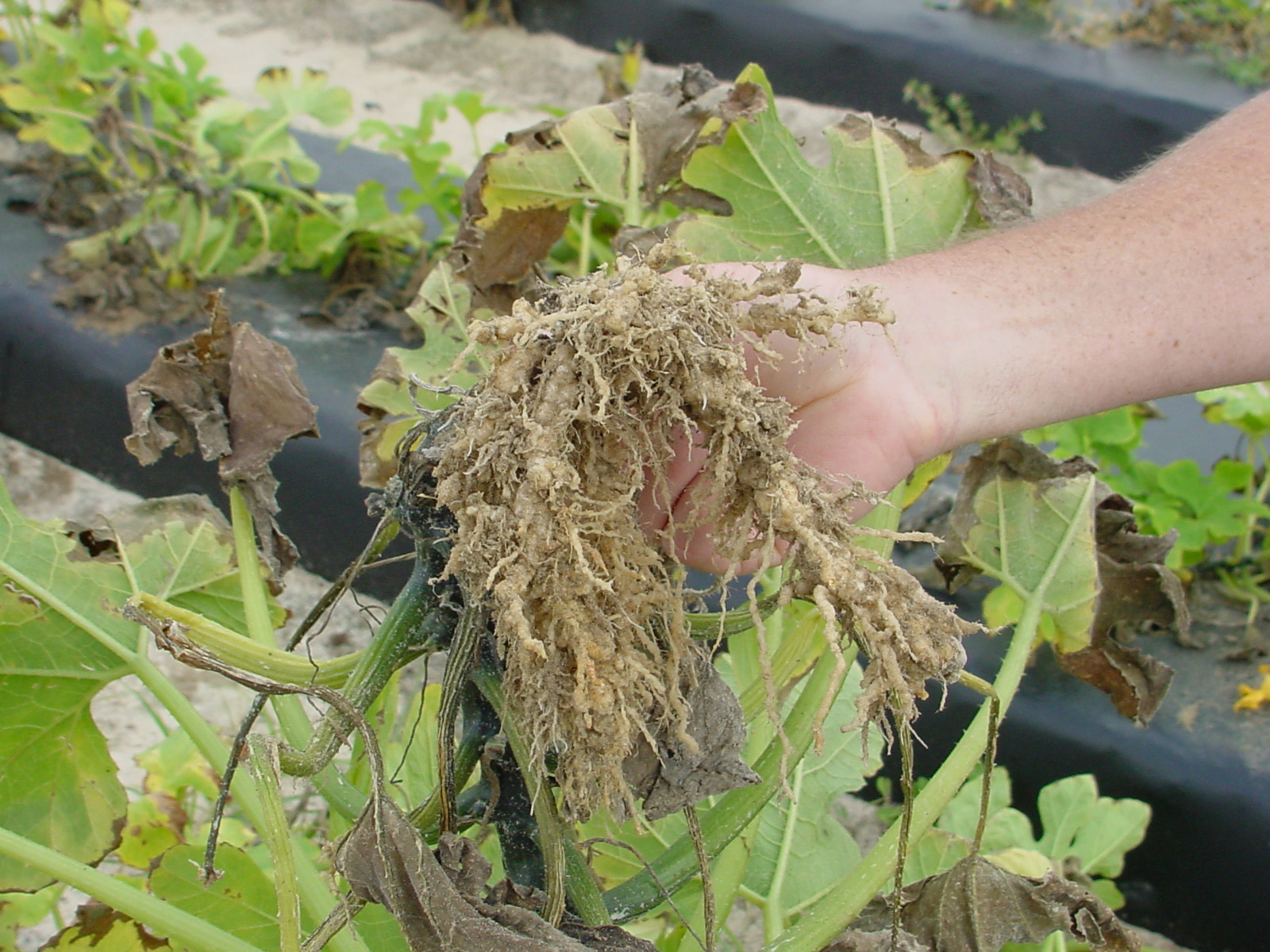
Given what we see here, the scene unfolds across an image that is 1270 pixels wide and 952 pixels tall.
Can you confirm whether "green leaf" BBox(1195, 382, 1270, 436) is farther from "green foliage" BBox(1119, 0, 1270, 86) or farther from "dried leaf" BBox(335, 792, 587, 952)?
"green foliage" BBox(1119, 0, 1270, 86)

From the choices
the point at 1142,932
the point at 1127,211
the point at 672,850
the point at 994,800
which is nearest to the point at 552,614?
the point at 672,850

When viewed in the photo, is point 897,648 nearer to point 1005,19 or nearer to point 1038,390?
point 1038,390

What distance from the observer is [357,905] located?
78 cm

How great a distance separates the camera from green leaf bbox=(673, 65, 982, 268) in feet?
4.01

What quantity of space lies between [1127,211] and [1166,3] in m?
4.38

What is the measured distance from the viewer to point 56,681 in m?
0.98

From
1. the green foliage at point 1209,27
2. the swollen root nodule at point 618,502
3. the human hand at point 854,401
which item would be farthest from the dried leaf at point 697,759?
the green foliage at point 1209,27

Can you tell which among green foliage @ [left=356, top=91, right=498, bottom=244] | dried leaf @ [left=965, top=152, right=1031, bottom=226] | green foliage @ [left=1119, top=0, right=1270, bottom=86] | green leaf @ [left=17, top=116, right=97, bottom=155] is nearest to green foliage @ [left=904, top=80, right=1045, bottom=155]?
green foliage @ [left=1119, top=0, right=1270, bottom=86]

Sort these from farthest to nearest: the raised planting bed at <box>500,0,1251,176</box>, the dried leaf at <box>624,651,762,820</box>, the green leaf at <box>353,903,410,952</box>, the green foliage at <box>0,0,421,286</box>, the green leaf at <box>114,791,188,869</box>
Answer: the raised planting bed at <box>500,0,1251,176</box> → the green foliage at <box>0,0,421,286</box> → the green leaf at <box>114,791,188,869</box> → the green leaf at <box>353,903,410,952</box> → the dried leaf at <box>624,651,762,820</box>

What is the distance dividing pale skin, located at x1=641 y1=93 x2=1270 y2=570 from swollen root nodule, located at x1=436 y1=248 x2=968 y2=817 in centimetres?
16

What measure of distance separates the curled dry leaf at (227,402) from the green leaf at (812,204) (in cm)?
53

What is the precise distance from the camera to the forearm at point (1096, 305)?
3.26 feet

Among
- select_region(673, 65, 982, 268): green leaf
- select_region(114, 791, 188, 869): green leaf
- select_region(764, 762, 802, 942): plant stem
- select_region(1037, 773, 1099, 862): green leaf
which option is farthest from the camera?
select_region(1037, 773, 1099, 862): green leaf

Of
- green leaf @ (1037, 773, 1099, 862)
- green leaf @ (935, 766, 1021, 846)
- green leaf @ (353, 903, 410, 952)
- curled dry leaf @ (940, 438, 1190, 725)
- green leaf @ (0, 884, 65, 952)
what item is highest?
curled dry leaf @ (940, 438, 1190, 725)
